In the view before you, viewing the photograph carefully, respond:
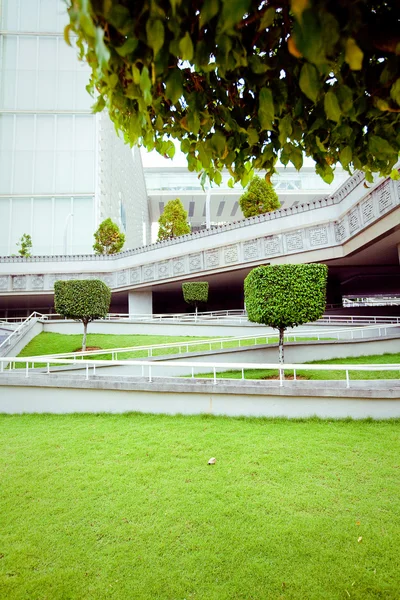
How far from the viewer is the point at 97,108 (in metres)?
1.98

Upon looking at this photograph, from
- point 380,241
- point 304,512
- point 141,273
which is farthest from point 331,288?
point 304,512

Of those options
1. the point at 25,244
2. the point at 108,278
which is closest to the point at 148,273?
the point at 108,278

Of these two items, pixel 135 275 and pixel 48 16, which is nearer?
pixel 135 275

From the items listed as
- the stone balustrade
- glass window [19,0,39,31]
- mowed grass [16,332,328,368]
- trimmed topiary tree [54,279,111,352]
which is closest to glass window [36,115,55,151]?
glass window [19,0,39,31]

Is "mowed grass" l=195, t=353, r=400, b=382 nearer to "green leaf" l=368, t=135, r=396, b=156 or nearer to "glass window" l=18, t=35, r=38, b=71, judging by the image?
"green leaf" l=368, t=135, r=396, b=156

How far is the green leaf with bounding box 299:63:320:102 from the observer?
1.47 meters

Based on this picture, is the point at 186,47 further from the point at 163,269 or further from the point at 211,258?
the point at 163,269

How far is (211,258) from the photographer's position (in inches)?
848

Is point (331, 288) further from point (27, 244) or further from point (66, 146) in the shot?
point (66, 146)

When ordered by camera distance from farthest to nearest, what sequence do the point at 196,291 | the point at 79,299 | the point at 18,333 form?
the point at 196,291 → the point at 18,333 → the point at 79,299

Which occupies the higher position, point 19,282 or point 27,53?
point 27,53

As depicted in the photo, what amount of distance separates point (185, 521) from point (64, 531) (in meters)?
1.18

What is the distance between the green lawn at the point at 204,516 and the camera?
260 centimetres

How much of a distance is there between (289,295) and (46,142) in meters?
38.0
